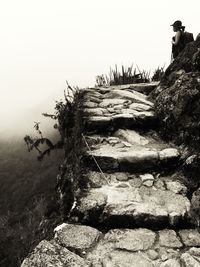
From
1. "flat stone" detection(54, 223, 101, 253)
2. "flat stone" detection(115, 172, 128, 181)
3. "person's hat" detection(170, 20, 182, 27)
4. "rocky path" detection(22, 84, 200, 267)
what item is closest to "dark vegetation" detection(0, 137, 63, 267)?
"person's hat" detection(170, 20, 182, 27)

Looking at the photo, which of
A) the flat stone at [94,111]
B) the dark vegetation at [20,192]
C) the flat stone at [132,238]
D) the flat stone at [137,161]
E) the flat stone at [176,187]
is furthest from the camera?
the dark vegetation at [20,192]

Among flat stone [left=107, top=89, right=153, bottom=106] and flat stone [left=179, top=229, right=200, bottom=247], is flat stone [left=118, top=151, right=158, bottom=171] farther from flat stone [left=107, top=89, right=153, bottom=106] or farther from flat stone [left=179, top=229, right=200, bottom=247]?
flat stone [left=107, top=89, right=153, bottom=106]

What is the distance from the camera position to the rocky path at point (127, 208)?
2.03 metres

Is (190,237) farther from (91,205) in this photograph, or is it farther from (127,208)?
(91,205)

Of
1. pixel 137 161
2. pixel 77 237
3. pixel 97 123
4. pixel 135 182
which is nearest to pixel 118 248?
pixel 77 237

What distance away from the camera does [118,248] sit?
2.11 metres

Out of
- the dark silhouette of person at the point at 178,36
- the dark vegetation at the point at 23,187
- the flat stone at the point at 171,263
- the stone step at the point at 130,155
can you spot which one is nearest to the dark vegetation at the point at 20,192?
the dark vegetation at the point at 23,187

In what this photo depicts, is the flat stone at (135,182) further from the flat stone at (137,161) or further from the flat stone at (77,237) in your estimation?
the flat stone at (77,237)

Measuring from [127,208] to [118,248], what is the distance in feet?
1.11

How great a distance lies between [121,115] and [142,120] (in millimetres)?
227

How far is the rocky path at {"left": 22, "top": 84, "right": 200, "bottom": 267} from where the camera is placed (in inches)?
80.0

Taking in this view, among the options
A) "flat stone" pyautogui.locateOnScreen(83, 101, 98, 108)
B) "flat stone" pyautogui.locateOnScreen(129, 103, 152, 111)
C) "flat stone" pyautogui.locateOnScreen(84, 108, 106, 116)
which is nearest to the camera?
"flat stone" pyautogui.locateOnScreen(84, 108, 106, 116)

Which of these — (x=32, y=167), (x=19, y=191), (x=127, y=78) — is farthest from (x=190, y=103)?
(x=32, y=167)

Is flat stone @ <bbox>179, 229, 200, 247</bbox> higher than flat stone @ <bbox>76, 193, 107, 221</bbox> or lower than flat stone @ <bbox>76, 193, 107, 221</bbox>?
lower
